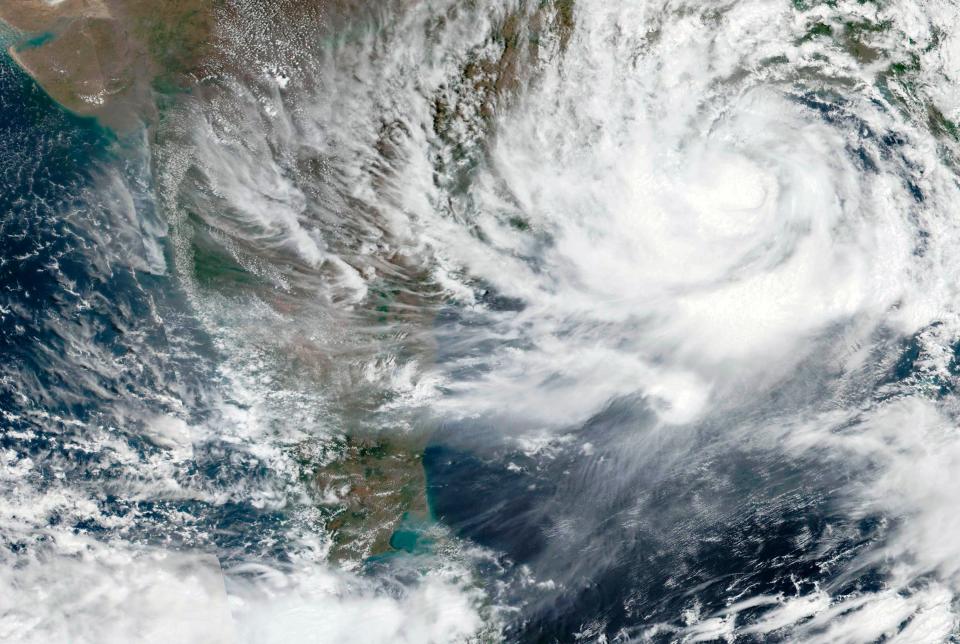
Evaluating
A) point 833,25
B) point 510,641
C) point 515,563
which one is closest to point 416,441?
point 515,563

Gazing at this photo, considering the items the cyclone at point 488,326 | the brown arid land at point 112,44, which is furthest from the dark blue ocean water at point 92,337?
the brown arid land at point 112,44

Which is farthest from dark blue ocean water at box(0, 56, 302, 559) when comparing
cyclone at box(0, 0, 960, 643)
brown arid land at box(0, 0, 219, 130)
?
brown arid land at box(0, 0, 219, 130)

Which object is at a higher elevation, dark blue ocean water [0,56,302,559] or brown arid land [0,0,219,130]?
brown arid land [0,0,219,130]

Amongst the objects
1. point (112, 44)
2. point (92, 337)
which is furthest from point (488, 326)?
point (112, 44)

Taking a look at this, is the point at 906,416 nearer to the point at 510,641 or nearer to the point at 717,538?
the point at 717,538

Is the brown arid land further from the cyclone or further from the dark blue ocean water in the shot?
the dark blue ocean water

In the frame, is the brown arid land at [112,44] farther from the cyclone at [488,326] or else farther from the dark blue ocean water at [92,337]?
the dark blue ocean water at [92,337]

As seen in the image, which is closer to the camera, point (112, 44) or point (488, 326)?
point (112, 44)

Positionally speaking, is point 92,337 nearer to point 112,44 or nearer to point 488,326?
point 112,44
